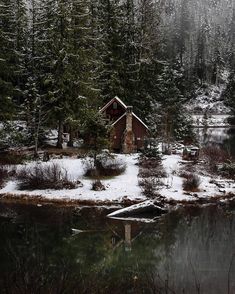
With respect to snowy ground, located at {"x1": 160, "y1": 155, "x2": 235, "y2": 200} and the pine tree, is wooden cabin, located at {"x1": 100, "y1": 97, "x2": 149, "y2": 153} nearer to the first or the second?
snowy ground, located at {"x1": 160, "y1": 155, "x2": 235, "y2": 200}

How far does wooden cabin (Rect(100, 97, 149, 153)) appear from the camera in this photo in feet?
132

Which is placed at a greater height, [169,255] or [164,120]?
[164,120]

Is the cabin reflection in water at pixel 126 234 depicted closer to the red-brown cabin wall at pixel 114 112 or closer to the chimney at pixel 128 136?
the chimney at pixel 128 136

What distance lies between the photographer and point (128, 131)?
40.1 m

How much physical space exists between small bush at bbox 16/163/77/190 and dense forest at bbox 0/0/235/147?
4.08 m

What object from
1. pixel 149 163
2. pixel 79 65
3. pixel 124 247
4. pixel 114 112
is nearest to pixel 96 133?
pixel 149 163

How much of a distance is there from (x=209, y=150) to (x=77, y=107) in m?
12.0

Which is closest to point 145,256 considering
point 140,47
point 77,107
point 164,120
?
point 77,107

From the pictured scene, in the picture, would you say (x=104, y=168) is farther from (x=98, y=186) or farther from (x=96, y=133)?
(x=98, y=186)

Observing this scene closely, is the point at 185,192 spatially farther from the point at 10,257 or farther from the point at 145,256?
the point at 10,257

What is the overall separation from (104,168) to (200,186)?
6.82m

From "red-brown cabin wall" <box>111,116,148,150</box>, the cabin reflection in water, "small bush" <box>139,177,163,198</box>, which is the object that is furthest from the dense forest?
the cabin reflection in water

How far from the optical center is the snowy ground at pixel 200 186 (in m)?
29.5

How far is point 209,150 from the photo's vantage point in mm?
40094
